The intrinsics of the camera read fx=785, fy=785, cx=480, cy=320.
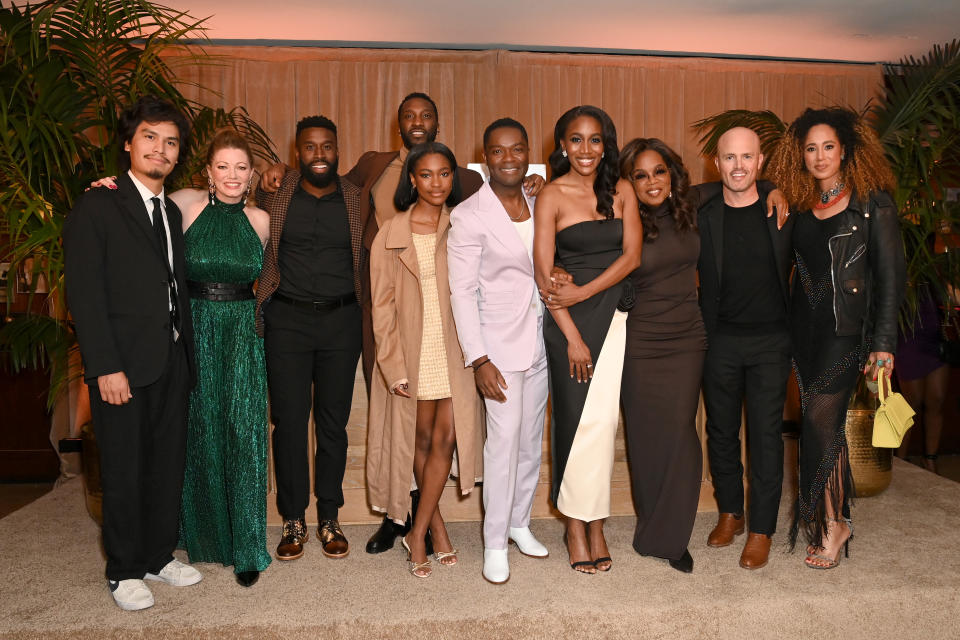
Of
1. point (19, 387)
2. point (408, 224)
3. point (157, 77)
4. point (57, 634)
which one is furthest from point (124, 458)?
point (19, 387)

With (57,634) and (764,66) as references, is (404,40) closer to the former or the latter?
(764,66)

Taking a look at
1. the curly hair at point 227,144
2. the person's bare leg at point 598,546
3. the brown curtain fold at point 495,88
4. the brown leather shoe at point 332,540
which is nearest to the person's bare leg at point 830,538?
the person's bare leg at point 598,546

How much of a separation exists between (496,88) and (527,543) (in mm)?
5375

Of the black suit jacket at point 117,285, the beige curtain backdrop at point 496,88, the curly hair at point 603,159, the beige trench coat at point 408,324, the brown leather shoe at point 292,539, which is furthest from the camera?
the beige curtain backdrop at point 496,88

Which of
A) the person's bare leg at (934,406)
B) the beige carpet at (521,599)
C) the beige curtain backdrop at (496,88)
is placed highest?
the beige curtain backdrop at (496,88)

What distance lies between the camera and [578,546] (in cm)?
285

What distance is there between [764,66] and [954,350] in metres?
3.94

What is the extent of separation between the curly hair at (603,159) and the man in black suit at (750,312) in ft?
1.41

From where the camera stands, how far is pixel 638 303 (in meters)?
2.80

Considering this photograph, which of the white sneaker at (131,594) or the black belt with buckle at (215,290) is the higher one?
the black belt with buckle at (215,290)

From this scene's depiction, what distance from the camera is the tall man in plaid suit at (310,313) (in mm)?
2846

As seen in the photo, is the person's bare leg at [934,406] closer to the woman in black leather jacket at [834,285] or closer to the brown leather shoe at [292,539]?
the woman in black leather jacket at [834,285]

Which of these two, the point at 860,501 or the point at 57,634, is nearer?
the point at 57,634

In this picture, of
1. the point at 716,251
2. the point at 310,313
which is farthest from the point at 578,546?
the point at 310,313
